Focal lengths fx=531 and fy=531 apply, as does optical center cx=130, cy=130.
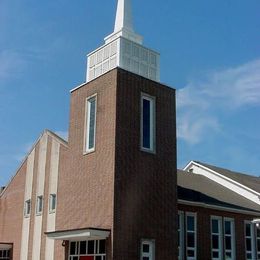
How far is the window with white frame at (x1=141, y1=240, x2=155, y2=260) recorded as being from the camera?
2392cm

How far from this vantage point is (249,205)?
3353cm

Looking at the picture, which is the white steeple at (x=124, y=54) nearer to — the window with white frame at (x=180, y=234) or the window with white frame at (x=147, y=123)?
the window with white frame at (x=147, y=123)

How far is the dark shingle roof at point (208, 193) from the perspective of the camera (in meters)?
29.6

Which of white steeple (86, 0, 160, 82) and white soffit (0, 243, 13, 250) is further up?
white steeple (86, 0, 160, 82)

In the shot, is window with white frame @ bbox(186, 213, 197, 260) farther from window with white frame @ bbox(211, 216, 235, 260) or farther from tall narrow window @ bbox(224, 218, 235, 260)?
tall narrow window @ bbox(224, 218, 235, 260)

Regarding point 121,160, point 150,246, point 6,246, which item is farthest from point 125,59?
point 6,246

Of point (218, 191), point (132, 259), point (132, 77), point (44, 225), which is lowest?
point (132, 259)

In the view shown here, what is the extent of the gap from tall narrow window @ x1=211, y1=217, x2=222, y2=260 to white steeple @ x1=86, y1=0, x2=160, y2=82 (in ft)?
28.8

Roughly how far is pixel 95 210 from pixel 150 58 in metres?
8.40

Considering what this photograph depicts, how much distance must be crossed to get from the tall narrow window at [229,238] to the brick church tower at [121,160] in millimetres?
5687

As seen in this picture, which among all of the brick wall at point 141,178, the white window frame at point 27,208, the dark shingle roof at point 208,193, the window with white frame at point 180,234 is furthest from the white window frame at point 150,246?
the white window frame at point 27,208

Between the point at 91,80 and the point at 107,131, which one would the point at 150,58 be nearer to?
the point at 91,80

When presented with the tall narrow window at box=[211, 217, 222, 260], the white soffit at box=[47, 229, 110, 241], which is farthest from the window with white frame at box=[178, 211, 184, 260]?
the white soffit at box=[47, 229, 110, 241]

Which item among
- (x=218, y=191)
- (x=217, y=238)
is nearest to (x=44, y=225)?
(x=217, y=238)
